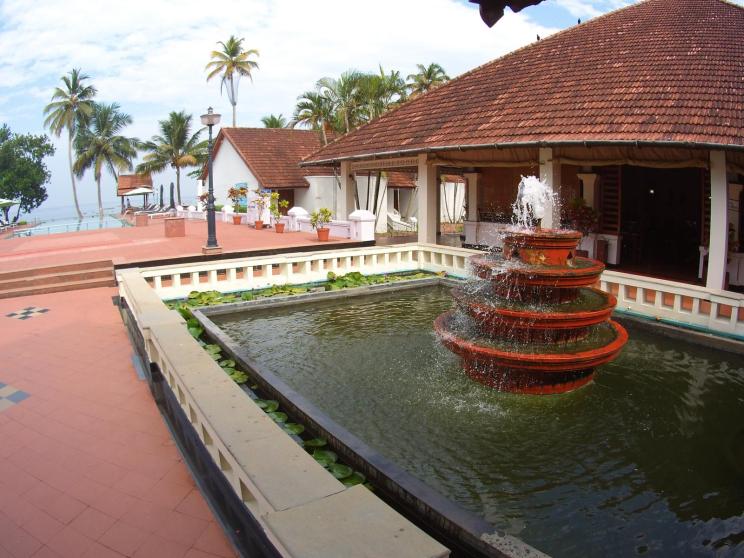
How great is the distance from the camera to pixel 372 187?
27.3m

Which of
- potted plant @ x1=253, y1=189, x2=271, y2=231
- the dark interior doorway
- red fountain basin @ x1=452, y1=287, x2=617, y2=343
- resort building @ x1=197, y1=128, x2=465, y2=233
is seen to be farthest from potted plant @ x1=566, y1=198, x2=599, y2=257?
potted plant @ x1=253, y1=189, x2=271, y2=231

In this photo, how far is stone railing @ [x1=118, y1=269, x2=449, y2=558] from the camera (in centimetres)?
239

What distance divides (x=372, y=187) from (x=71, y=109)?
3432 cm

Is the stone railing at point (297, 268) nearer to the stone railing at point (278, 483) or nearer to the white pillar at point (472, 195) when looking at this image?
the white pillar at point (472, 195)

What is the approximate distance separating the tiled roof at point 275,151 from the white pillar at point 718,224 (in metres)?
19.2

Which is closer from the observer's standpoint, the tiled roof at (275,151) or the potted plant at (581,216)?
the potted plant at (581,216)

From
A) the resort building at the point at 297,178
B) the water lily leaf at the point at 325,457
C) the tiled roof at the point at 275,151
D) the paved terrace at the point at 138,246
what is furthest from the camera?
the tiled roof at the point at 275,151

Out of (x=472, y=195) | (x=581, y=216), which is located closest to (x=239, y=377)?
(x=581, y=216)

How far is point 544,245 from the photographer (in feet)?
21.2

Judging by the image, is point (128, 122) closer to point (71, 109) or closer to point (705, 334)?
point (71, 109)

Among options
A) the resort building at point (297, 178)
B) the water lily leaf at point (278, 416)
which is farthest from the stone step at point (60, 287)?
the resort building at point (297, 178)

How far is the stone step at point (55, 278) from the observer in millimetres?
12570

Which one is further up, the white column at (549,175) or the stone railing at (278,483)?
the white column at (549,175)

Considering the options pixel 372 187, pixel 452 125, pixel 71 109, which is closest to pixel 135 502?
pixel 452 125
